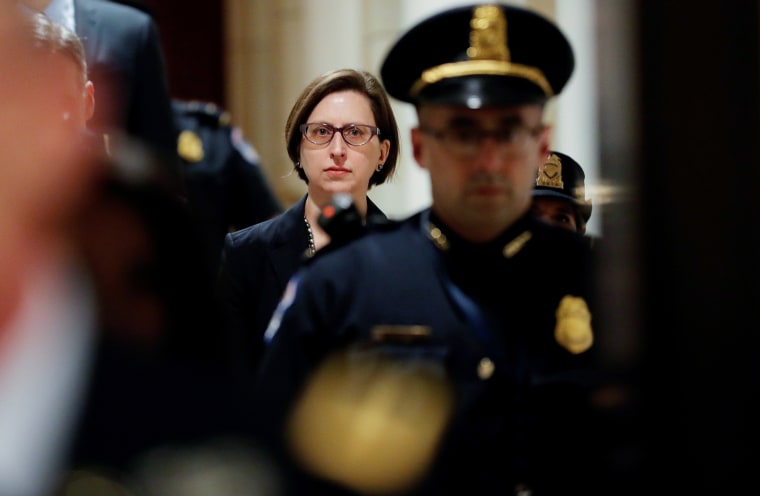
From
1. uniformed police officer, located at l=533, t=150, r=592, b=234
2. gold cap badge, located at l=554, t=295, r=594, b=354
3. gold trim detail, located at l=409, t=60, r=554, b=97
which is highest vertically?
gold trim detail, located at l=409, t=60, r=554, b=97

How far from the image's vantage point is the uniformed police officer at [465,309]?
110 centimetres

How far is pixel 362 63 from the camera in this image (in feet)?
Result: 5.59

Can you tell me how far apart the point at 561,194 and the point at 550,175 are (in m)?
0.03

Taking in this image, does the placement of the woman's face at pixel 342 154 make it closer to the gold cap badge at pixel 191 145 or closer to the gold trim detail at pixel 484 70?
the gold trim detail at pixel 484 70

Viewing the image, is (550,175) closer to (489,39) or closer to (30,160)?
(489,39)

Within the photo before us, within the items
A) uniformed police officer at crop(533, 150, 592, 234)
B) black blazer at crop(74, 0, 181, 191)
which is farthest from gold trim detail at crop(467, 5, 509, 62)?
black blazer at crop(74, 0, 181, 191)

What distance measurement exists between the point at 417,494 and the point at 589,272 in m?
0.29

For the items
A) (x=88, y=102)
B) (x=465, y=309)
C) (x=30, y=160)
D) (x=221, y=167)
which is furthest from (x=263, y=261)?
(x=221, y=167)

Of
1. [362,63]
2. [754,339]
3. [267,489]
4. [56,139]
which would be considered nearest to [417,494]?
[267,489]

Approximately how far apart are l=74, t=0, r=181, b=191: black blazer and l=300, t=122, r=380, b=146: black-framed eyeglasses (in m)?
0.29

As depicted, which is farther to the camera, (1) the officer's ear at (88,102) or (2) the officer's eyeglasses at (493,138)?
(1) the officer's ear at (88,102)

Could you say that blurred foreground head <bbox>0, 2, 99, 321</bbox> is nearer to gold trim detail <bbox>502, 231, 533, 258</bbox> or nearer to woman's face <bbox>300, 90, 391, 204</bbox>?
gold trim detail <bbox>502, 231, 533, 258</bbox>

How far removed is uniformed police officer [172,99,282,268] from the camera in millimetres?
2164

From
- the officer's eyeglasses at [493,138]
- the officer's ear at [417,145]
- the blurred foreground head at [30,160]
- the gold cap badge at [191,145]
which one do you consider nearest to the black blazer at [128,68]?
the gold cap badge at [191,145]
